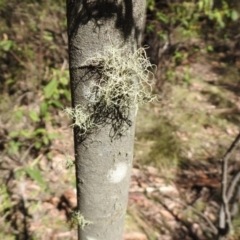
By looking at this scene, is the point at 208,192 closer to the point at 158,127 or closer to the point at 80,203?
the point at 158,127

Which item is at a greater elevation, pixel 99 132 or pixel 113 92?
pixel 113 92

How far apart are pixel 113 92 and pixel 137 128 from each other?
8.09 feet

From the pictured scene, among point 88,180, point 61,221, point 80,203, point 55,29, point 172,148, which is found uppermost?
point 55,29

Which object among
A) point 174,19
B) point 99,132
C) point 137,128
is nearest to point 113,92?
point 99,132

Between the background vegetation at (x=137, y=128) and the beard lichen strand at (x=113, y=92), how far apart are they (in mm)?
1219

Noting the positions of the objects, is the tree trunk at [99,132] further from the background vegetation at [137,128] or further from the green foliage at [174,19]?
the green foliage at [174,19]

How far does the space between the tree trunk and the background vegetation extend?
0.93m

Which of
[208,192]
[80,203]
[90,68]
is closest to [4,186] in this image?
[80,203]

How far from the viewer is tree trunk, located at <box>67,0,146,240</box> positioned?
0.68 m

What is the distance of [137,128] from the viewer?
3.20 m

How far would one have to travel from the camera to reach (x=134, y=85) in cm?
79

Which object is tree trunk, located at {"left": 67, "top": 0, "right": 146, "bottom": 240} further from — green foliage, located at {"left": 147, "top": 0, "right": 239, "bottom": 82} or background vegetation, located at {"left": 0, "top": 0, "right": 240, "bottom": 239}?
green foliage, located at {"left": 147, "top": 0, "right": 239, "bottom": 82}

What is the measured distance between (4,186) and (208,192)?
1713 millimetres

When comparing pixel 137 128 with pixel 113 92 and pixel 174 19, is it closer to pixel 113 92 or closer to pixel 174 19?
pixel 174 19
